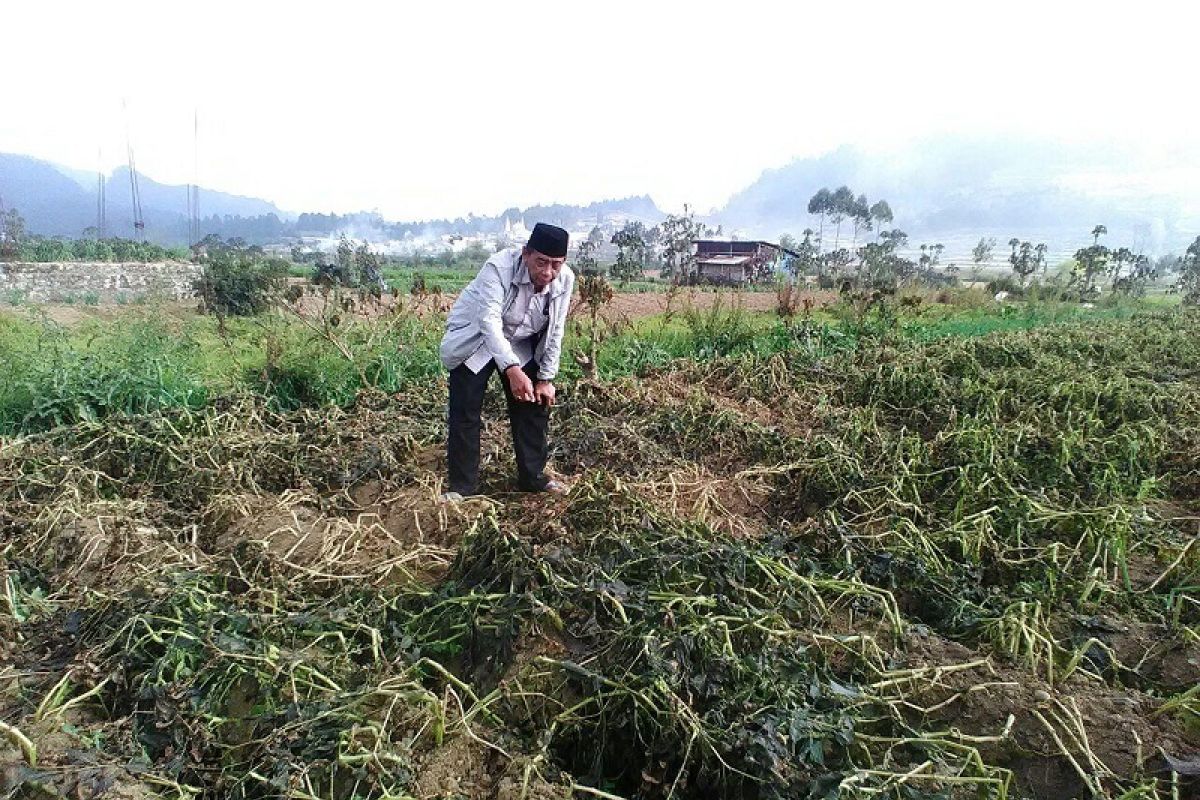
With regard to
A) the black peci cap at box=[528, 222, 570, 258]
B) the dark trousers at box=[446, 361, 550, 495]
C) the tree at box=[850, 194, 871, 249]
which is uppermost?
the tree at box=[850, 194, 871, 249]

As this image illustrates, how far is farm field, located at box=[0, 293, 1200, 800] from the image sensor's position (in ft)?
5.34

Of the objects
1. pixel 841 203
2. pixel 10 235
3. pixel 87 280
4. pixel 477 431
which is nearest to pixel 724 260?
pixel 87 280

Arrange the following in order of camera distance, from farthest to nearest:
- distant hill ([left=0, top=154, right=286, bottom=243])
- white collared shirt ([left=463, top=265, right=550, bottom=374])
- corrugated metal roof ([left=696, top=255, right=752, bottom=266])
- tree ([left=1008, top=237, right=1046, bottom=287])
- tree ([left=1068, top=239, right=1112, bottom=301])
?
1. distant hill ([left=0, top=154, right=286, bottom=243])
2. corrugated metal roof ([left=696, top=255, right=752, bottom=266])
3. tree ([left=1008, top=237, right=1046, bottom=287])
4. tree ([left=1068, top=239, right=1112, bottom=301])
5. white collared shirt ([left=463, top=265, right=550, bottom=374])

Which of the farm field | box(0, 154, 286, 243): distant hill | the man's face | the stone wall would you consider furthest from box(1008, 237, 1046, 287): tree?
box(0, 154, 286, 243): distant hill

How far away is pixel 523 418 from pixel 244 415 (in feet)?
6.96

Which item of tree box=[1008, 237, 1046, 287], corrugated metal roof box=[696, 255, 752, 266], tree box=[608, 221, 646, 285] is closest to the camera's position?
tree box=[608, 221, 646, 285]

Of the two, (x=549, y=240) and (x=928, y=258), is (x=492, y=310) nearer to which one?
(x=549, y=240)

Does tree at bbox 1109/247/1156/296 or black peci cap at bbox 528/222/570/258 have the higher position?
tree at bbox 1109/247/1156/296

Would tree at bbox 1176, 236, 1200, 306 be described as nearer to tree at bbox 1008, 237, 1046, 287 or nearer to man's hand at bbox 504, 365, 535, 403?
tree at bbox 1008, 237, 1046, 287

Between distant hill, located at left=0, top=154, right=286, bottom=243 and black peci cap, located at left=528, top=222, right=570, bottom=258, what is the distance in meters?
73.2

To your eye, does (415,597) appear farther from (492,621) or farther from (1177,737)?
(1177,737)

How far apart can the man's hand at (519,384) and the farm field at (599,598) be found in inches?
21.0

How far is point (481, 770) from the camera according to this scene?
5.45 ft

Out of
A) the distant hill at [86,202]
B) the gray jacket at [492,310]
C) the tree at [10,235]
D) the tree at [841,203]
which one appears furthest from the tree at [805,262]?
the distant hill at [86,202]
